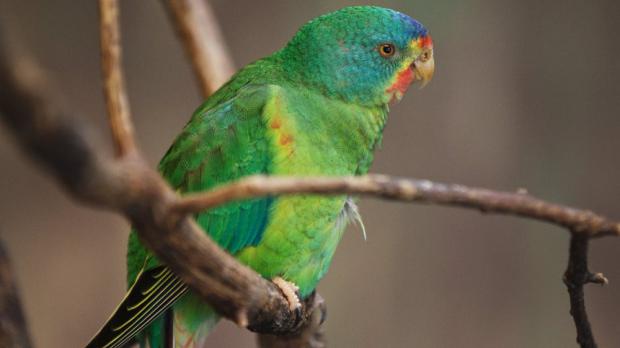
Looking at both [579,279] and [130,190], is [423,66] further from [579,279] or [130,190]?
[130,190]

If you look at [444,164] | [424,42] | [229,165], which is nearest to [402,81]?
[424,42]

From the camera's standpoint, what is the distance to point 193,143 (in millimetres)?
1919

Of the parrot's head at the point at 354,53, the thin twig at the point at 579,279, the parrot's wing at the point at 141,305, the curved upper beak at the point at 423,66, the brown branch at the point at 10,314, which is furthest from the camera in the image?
the curved upper beak at the point at 423,66

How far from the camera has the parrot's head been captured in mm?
Answer: 2080

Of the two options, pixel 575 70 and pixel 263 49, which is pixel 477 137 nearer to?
pixel 575 70

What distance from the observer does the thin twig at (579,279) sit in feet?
4.33

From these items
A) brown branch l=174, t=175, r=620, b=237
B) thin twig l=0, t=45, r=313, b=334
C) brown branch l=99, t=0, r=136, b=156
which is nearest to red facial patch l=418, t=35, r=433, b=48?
thin twig l=0, t=45, r=313, b=334

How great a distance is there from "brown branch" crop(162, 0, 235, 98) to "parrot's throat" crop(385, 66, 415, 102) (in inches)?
28.0

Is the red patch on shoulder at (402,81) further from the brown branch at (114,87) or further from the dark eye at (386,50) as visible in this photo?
the brown branch at (114,87)

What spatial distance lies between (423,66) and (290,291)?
75 centimetres

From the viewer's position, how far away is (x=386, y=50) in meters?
2.12

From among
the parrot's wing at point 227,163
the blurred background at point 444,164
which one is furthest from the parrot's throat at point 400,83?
the blurred background at point 444,164

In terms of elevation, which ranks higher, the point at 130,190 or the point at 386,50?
the point at 386,50

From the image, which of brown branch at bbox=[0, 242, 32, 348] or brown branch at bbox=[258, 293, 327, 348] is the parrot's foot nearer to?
brown branch at bbox=[258, 293, 327, 348]
